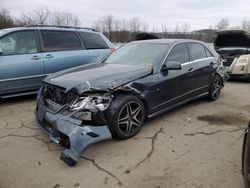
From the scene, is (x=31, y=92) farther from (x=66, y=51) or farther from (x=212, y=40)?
(x=212, y=40)

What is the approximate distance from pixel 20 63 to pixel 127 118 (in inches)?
121

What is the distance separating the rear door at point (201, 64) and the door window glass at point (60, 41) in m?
2.98

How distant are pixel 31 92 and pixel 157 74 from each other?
3237 mm

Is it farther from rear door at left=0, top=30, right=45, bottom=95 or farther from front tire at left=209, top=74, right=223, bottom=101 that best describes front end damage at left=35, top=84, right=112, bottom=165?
front tire at left=209, top=74, right=223, bottom=101

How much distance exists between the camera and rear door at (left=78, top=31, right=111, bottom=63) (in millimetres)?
6409

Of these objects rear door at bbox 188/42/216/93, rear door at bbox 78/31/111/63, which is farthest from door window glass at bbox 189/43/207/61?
rear door at bbox 78/31/111/63

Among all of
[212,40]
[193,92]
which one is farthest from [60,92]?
[212,40]

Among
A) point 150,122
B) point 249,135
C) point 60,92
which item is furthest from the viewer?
point 150,122

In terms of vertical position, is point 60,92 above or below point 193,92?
above

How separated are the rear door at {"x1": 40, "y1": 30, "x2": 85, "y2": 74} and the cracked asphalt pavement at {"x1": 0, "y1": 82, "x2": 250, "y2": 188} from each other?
1.66 metres

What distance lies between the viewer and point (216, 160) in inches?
119

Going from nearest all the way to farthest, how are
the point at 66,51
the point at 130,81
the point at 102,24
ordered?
the point at 130,81 < the point at 66,51 < the point at 102,24

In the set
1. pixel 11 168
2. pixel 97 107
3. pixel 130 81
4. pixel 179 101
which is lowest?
pixel 11 168

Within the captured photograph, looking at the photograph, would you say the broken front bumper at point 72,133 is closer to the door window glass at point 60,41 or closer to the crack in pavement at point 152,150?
the crack in pavement at point 152,150
